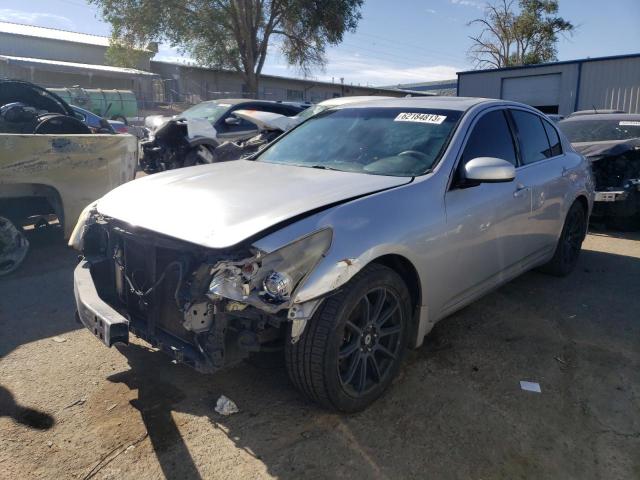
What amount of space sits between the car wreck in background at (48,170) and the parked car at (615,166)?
6498mm

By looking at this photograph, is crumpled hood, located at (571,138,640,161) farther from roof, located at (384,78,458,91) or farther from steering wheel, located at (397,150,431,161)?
roof, located at (384,78,458,91)

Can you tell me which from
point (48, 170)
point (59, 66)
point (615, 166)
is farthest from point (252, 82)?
point (48, 170)

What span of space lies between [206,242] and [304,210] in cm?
52

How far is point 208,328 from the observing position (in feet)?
8.14

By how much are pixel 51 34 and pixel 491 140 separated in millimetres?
46068

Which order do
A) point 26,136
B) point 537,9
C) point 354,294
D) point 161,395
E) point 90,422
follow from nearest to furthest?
1. point 354,294
2. point 90,422
3. point 161,395
4. point 26,136
5. point 537,9

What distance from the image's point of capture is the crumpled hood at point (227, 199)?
2514mm

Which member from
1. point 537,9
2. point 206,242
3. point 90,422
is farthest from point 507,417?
point 537,9

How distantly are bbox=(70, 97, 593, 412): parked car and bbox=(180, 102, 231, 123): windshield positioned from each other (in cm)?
651

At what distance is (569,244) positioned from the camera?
5.20 m

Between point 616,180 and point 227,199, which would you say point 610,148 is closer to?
point 616,180

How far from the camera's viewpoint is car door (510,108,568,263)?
4.16 metres

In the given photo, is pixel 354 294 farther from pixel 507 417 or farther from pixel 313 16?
pixel 313 16

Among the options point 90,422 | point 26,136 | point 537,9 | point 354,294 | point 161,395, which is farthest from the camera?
point 537,9
